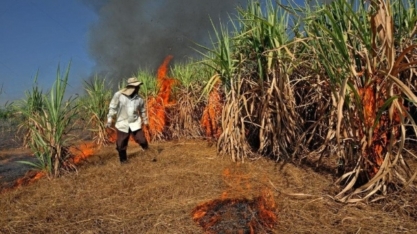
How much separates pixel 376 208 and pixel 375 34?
1.43 m

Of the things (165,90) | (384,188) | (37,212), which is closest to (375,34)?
(384,188)

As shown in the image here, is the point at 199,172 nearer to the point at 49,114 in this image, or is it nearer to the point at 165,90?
the point at 49,114

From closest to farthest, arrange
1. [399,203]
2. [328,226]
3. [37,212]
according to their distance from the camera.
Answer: [328,226]
[399,203]
[37,212]

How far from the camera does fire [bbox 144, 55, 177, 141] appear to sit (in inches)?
377

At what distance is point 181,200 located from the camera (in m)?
3.61

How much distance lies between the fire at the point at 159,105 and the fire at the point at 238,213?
612 centimetres

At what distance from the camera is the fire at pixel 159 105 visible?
31.4 feet

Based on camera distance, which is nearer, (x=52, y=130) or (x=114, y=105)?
(x=52, y=130)

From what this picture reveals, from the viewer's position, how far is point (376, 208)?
3008 millimetres

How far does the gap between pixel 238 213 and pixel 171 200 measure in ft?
2.81

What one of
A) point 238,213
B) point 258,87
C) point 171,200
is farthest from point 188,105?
point 238,213

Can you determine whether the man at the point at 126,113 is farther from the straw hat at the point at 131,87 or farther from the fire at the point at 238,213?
the fire at the point at 238,213

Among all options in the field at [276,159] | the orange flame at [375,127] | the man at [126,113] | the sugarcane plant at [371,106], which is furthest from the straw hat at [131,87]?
the orange flame at [375,127]

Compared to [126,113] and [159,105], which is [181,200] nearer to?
[126,113]
